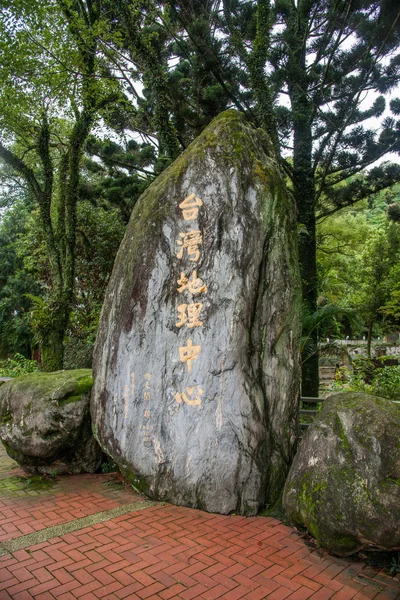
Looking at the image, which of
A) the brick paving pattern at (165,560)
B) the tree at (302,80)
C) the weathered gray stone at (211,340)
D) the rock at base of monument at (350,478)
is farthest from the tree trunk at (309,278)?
the rock at base of monument at (350,478)

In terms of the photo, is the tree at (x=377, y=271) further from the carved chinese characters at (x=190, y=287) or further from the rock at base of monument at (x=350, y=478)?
the rock at base of monument at (x=350, y=478)

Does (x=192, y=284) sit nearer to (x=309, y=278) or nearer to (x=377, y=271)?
(x=309, y=278)

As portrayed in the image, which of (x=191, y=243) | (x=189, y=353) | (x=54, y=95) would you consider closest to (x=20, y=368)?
(x=54, y=95)

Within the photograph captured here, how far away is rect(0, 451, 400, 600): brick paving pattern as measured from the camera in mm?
3062

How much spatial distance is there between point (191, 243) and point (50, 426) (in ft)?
8.70

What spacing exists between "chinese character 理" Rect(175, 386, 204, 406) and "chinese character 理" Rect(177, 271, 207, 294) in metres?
0.99

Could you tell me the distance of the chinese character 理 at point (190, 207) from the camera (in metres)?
4.80

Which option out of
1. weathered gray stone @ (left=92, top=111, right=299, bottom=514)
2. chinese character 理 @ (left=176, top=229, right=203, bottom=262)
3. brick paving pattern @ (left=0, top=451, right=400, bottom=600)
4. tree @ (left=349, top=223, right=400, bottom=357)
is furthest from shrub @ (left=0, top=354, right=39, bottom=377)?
tree @ (left=349, top=223, right=400, bottom=357)

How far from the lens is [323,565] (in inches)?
134

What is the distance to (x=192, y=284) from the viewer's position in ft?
15.5

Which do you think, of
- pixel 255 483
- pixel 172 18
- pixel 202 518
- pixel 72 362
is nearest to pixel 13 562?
pixel 202 518

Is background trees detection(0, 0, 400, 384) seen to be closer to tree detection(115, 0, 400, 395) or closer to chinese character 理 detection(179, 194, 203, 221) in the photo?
tree detection(115, 0, 400, 395)

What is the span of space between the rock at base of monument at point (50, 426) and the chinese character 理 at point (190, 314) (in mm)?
1720

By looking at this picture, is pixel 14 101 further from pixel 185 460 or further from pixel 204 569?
pixel 204 569
